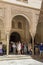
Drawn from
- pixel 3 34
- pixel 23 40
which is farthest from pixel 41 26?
pixel 3 34

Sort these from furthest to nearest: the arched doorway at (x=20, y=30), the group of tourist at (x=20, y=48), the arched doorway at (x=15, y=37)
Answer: the arched doorway at (x=15, y=37) → the arched doorway at (x=20, y=30) → the group of tourist at (x=20, y=48)

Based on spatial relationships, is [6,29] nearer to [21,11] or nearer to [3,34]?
[3,34]

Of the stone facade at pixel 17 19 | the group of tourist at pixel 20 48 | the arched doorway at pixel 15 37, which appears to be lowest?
the group of tourist at pixel 20 48

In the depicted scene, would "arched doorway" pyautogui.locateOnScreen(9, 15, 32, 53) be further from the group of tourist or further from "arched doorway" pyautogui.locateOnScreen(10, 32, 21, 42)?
the group of tourist

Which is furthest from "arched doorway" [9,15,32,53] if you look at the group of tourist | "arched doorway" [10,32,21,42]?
the group of tourist

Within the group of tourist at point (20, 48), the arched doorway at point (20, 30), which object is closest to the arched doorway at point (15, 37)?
the arched doorway at point (20, 30)

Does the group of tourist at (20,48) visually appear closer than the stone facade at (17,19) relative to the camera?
No

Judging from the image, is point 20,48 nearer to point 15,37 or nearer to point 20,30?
point 20,30

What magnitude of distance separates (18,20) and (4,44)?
271 centimetres

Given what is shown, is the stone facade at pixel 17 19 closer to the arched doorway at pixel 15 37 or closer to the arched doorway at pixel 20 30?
the arched doorway at pixel 20 30

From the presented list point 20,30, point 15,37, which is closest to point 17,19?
point 20,30

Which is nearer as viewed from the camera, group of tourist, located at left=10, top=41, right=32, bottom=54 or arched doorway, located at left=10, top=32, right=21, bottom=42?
group of tourist, located at left=10, top=41, right=32, bottom=54

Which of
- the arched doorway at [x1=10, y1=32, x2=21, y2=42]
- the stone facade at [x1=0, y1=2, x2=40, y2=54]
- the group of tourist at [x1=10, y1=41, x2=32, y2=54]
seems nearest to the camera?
the stone facade at [x1=0, y1=2, x2=40, y2=54]

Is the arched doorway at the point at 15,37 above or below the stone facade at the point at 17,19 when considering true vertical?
below
